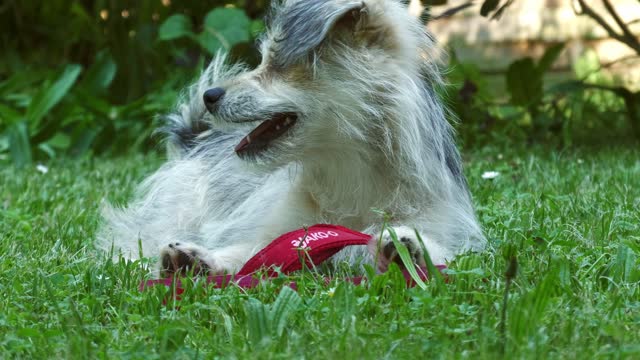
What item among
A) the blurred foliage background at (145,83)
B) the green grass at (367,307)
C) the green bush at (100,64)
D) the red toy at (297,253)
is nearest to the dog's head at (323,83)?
the red toy at (297,253)

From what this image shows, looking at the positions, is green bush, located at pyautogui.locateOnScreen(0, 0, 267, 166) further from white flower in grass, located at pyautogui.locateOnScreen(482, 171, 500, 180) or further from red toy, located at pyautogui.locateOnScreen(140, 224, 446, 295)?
red toy, located at pyautogui.locateOnScreen(140, 224, 446, 295)

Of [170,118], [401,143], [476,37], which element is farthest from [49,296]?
[476,37]

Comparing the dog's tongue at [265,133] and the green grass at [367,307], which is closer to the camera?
the green grass at [367,307]

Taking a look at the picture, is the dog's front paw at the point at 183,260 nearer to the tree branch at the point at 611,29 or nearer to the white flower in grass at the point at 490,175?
the white flower in grass at the point at 490,175

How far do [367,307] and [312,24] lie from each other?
1.07 meters

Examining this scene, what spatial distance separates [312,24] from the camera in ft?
10.1

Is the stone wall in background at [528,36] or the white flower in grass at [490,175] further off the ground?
the white flower in grass at [490,175]

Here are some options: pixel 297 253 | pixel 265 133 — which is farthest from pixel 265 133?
pixel 297 253

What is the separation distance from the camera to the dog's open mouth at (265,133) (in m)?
3.16

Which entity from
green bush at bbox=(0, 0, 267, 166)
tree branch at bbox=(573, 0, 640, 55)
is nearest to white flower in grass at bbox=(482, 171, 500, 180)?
tree branch at bbox=(573, 0, 640, 55)

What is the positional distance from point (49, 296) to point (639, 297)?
1.55 meters

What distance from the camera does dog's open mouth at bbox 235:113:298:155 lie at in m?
3.16

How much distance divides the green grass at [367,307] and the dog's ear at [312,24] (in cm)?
77

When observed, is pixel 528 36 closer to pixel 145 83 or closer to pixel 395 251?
pixel 145 83
